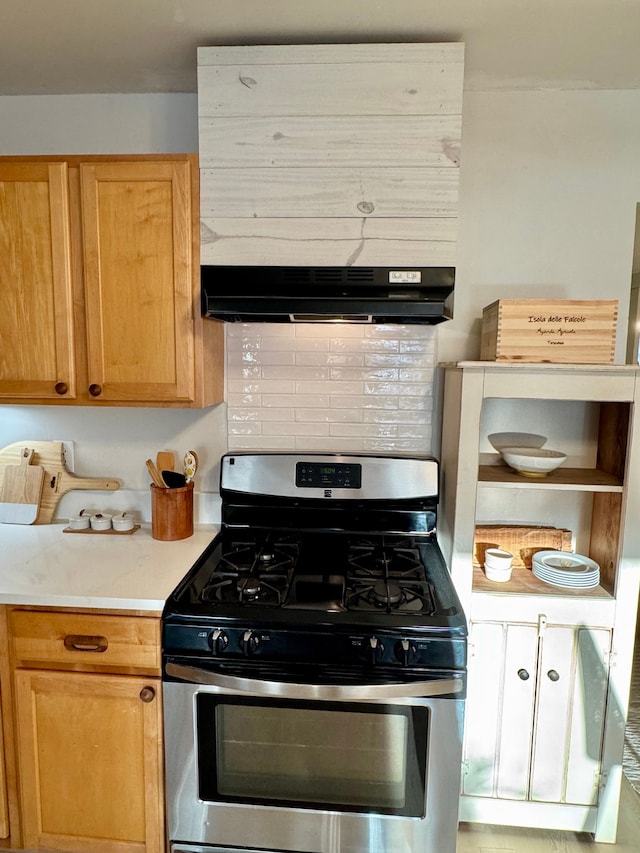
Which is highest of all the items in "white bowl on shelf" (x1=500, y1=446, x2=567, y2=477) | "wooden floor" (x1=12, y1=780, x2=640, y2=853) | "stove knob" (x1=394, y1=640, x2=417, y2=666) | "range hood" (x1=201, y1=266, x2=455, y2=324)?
"range hood" (x1=201, y1=266, x2=455, y2=324)

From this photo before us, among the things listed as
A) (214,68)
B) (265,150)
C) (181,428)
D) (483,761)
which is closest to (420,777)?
(483,761)

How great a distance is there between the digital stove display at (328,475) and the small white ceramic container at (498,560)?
495 mm

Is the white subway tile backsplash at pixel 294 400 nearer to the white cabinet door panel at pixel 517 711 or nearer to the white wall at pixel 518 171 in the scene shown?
the white wall at pixel 518 171

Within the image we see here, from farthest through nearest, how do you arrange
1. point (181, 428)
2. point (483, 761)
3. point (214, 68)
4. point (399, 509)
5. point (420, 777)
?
point (181, 428), point (399, 509), point (483, 761), point (214, 68), point (420, 777)

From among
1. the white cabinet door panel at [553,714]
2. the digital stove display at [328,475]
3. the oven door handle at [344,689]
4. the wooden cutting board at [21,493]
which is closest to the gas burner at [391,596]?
the oven door handle at [344,689]

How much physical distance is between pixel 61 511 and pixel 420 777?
5.20 ft

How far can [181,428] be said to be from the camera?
2092mm

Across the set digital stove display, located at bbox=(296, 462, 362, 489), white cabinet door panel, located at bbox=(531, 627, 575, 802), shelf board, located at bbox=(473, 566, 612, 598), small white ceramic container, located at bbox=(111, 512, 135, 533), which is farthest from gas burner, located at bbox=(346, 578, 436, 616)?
small white ceramic container, located at bbox=(111, 512, 135, 533)

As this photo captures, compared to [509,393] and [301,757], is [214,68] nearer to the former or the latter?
[509,393]

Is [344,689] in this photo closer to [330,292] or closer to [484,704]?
[484,704]

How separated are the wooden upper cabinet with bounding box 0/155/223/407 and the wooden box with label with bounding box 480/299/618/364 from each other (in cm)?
96

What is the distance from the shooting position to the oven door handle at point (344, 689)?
1.36 meters

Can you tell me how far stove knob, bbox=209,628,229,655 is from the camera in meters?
1.40

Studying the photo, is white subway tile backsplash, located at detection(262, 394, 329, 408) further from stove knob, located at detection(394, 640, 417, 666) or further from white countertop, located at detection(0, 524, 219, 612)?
stove knob, located at detection(394, 640, 417, 666)
